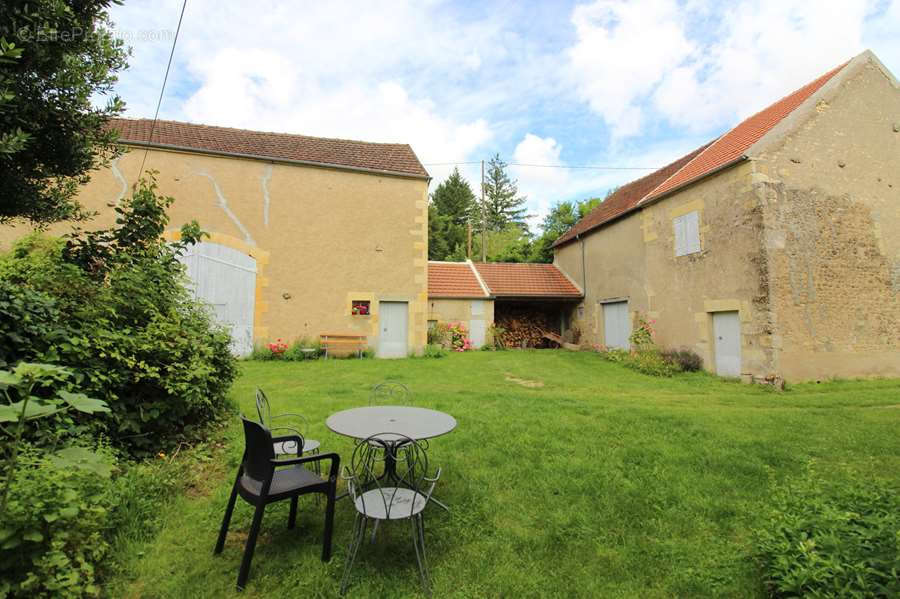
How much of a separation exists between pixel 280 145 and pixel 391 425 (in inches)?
476

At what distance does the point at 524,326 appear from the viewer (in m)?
17.1

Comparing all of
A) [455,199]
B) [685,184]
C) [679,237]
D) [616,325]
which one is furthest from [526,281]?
[455,199]

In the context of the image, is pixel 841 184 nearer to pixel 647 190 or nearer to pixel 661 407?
pixel 647 190

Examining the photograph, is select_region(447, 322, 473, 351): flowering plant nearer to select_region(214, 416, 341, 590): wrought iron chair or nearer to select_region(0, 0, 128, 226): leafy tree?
select_region(0, 0, 128, 226): leafy tree

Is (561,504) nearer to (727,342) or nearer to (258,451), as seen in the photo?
(258,451)

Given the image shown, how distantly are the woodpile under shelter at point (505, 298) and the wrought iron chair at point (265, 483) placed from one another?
37.8 feet

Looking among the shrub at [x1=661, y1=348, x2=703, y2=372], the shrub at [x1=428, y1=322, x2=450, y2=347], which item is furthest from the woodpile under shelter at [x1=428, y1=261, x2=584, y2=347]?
the shrub at [x1=661, y1=348, x2=703, y2=372]

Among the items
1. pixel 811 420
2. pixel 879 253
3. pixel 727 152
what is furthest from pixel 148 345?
pixel 879 253

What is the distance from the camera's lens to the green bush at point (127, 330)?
3.24m

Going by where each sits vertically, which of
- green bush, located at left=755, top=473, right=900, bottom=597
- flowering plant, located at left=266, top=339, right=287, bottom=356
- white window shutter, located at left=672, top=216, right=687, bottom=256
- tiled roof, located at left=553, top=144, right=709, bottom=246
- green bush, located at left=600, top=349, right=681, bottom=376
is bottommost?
green bush, located at left=755, top=473, right=900, bottom=597

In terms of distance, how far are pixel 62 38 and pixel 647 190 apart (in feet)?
46.4

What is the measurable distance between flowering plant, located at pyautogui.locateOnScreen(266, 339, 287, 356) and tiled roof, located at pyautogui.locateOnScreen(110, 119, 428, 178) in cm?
540

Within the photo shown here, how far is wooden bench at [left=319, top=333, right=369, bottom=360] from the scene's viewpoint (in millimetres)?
11789

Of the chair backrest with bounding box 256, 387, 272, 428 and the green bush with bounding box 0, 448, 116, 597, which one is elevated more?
the chair backrest with bounding box 256, 387, 272, 428
